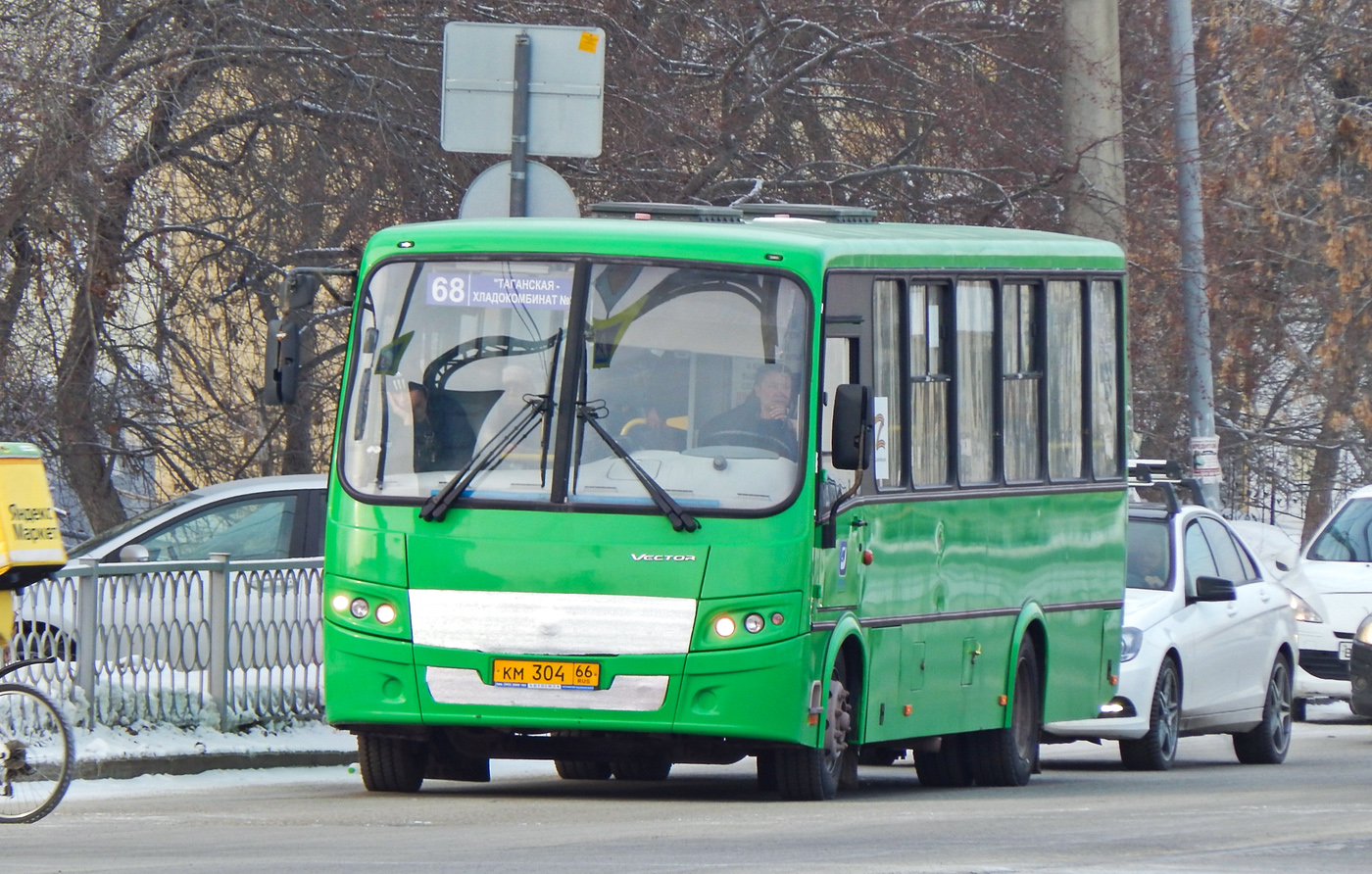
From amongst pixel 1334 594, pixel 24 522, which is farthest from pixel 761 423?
pixel 1334 594

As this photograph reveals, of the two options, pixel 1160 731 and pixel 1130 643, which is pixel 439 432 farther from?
pixel 1160 731

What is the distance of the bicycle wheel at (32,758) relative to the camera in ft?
31.9

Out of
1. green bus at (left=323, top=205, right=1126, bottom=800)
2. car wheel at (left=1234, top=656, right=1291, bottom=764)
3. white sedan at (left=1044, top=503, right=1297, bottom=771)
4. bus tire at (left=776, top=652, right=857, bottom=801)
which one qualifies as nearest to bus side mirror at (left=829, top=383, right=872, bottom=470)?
green bus at (left=323, top=205, right=1126, bottom=800)

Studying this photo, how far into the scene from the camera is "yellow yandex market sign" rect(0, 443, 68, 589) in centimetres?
966

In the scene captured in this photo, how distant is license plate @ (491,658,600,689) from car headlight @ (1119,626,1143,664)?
528 centimetres

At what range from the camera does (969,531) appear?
42.4ft

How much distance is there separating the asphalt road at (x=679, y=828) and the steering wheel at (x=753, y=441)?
1536 mm

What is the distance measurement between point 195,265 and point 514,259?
6829 millimetres

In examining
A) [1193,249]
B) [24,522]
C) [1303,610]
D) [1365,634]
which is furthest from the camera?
[1193,249]

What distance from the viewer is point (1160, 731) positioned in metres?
15.4

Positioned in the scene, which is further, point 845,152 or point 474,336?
point 845,152

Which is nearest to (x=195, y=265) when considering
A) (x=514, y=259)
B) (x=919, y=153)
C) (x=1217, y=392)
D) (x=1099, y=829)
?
(x=919, y=153)

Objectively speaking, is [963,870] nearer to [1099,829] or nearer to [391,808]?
[1099,829]

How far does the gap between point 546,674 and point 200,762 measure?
3.15 m
